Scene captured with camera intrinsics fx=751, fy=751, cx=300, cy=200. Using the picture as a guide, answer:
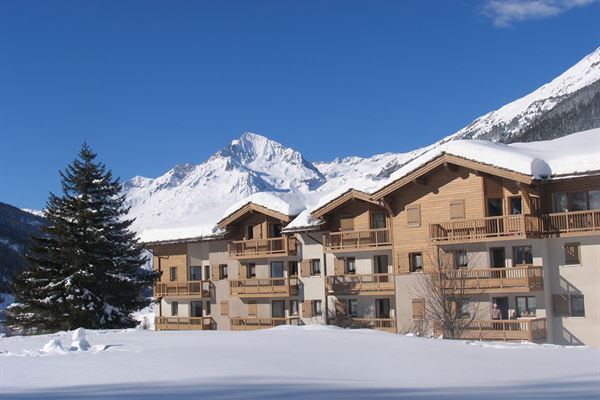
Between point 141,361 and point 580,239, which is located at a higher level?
point 580,239

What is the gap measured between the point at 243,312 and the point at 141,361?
35.2 metres

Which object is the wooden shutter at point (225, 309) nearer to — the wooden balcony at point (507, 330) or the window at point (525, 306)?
the wooden balcony at point (507, 330)

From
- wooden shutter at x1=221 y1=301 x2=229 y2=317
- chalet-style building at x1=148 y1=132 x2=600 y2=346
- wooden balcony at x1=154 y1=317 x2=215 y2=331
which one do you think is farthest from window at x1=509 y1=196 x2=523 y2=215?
wooden balcony at x1=154 y1=317 x2=215 y2=331

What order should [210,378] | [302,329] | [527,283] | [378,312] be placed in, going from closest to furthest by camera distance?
[210,378] → [302,329] → [527,283] → [378,312]

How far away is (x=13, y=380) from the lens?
36.7 feet

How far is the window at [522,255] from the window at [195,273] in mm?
23137

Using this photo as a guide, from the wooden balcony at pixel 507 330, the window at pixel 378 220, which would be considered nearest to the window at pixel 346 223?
the window at pixel 378 220

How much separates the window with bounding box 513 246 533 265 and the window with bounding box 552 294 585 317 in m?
2.08

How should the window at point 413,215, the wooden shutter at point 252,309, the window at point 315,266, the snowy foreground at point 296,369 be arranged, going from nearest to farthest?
the snowy foreground at point 296,369
the window at point 413,215
the window at point 315,266
the wooden shutter at point 252,309

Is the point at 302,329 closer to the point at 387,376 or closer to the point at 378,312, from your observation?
the point at 387,376

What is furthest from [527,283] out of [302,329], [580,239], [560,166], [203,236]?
[203,236]

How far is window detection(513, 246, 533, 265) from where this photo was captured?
35.3 metres

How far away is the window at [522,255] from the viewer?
35312 millimetres

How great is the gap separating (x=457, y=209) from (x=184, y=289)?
21.3 m
